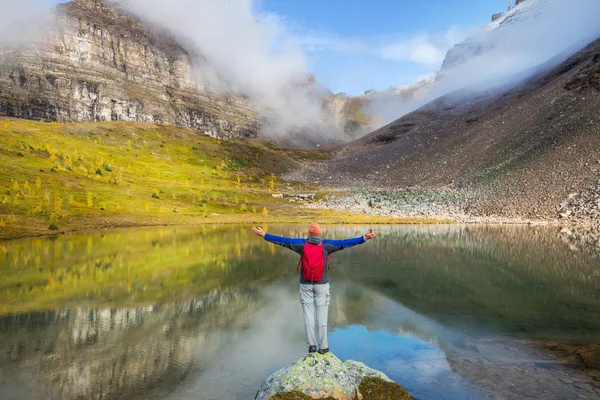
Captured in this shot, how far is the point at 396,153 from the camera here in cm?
15775

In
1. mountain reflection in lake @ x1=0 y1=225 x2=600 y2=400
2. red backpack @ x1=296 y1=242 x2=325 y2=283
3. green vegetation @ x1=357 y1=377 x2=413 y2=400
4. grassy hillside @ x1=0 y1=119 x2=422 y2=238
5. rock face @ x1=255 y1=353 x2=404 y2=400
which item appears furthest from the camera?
grassy hillside @ x1=0 y1=119 x2=422 y2=238

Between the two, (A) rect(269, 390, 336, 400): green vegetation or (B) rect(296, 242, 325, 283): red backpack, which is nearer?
(A) rect(269, 390, 336, 400): green vegetation

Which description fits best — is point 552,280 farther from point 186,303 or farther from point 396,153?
point 396,153

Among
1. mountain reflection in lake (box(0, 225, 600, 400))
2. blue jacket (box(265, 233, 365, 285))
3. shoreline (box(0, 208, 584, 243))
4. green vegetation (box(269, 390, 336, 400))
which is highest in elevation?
blue jacket (box(265, 233, 365, 285))

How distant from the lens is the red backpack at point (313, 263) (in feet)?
33.4

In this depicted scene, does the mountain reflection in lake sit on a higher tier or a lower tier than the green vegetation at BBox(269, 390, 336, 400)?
lower

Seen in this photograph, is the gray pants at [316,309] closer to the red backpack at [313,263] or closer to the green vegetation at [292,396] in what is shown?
the red backpack at [313,263]

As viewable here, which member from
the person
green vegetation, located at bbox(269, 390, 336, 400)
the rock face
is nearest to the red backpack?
the person

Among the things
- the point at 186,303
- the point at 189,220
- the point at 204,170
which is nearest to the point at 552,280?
the point at 186,303

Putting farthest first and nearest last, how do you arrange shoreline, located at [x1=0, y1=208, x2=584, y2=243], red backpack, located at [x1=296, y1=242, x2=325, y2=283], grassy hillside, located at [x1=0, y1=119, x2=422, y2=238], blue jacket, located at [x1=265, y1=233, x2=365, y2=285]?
shoreline, located at [x1=0, y1=208, x2=584, y2=243], grassy hillside, located at [x1=0, y1=119, x2=422, y2=238], blue jacket, located at [x1=265, y1=233, x2=365, y2=285], red backpack, located at [x1=296, y1=242, x2=325, y2=283]

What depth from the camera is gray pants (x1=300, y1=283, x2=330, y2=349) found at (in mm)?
10398

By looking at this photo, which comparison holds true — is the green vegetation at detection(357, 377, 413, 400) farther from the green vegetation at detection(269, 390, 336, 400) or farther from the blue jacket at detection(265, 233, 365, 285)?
the blue jacket at detection(265, 233, 365, 285)

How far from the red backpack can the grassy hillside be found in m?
45.5

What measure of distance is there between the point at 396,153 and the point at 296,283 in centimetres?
14006
